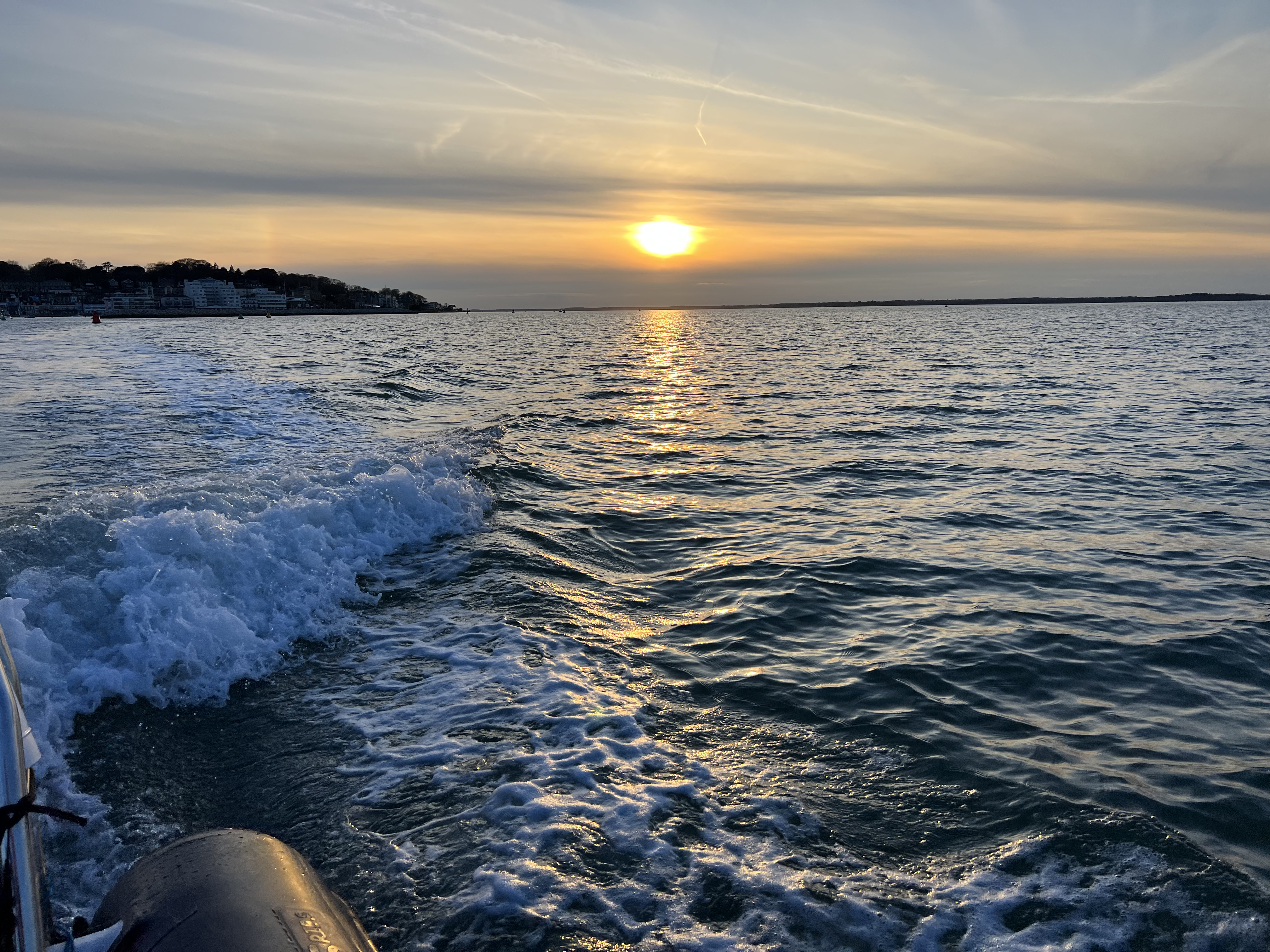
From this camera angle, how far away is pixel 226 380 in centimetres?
2772

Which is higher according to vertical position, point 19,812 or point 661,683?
point 19,812

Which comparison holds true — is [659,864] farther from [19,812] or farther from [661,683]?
[19,812]

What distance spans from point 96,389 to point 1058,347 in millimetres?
62724

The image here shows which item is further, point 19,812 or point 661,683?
point 661,683

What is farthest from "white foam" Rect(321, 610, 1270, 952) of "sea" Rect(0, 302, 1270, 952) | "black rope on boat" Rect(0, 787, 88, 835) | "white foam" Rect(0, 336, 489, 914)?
"black rope on boat" Rect(0, 787, 88, 835)

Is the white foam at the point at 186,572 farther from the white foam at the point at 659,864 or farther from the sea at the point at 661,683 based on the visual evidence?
the white foam at the point at 659,864

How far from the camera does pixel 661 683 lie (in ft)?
23.4

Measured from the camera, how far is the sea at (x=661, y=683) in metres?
4.38

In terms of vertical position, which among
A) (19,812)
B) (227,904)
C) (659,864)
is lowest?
(659,864)

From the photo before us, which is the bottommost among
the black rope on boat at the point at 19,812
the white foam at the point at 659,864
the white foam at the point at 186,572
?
the white foam at the point at 659,864

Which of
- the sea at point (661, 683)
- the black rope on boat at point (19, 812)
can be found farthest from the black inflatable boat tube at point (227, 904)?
the sea at point (661, 683)

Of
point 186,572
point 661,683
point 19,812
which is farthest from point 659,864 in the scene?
point 186,572

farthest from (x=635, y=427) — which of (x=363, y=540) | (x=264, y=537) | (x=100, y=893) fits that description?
(x=100, y=893)

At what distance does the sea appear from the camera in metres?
4.38
